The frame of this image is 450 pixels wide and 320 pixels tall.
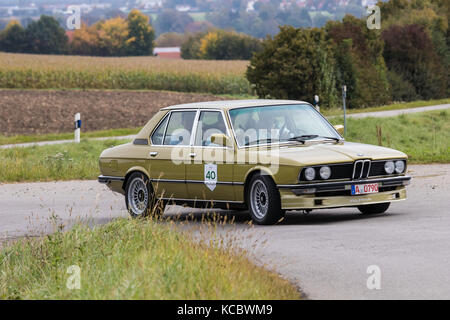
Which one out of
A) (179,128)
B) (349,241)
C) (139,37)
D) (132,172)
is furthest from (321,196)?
(139,37)

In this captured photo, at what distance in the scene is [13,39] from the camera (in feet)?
389

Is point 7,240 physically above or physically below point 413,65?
below

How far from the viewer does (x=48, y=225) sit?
45.1ft

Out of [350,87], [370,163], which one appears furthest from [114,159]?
[350,87]

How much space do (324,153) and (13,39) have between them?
364 ft

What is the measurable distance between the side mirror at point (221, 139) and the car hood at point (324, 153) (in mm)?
523

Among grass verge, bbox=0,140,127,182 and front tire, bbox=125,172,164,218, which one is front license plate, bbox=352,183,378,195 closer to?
front tire, bbox=125,172,164,218

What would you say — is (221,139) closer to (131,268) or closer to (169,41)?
(131,268)

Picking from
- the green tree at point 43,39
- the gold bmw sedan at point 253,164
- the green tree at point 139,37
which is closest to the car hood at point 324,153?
the gold bmw sedan at point 253,164

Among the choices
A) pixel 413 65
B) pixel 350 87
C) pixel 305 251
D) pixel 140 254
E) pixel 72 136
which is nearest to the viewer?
pixel 140 254

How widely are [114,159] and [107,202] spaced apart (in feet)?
9.09

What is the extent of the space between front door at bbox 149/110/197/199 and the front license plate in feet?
8.22

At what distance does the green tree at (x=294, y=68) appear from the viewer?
3950cm
